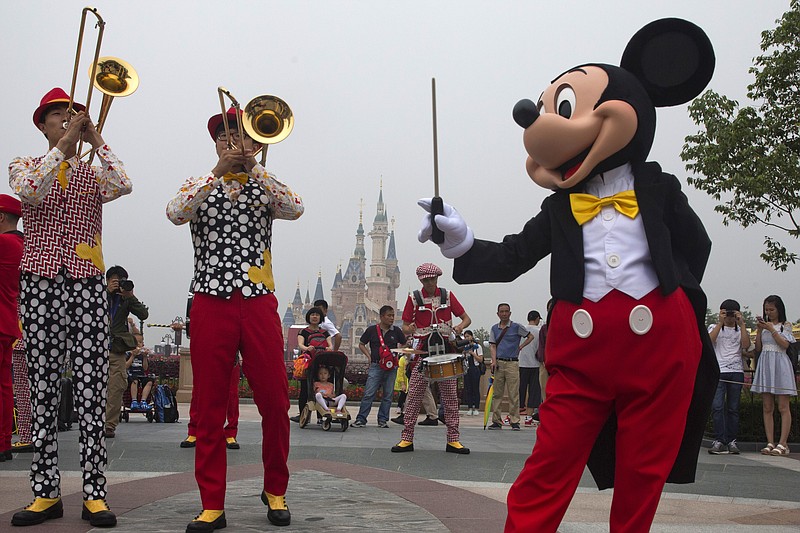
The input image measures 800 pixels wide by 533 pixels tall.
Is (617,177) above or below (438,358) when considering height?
above

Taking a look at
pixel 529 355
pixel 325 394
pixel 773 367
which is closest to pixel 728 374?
pixel 773 367

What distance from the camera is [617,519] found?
9.86 ft

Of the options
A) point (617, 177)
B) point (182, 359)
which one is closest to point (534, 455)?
point (617, 177)

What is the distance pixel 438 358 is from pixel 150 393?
5586 millimetres

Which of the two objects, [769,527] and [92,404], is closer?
[92,404]

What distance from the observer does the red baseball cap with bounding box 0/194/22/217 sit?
6.12 metres

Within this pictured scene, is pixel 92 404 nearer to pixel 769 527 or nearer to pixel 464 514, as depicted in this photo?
pixel 464 514

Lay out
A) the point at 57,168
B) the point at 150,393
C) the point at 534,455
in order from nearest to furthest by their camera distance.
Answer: the point at 534,455
the point at 57,168
the point at 150,393

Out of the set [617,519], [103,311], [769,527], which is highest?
[103,311]

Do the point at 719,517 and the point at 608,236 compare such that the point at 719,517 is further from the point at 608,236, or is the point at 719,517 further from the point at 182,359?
the point at 182,359

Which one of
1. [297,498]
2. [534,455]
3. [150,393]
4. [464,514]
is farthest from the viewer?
[150,393]

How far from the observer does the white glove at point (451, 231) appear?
10.9 feet

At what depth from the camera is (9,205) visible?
615 cm

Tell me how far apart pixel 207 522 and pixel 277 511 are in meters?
0.36
